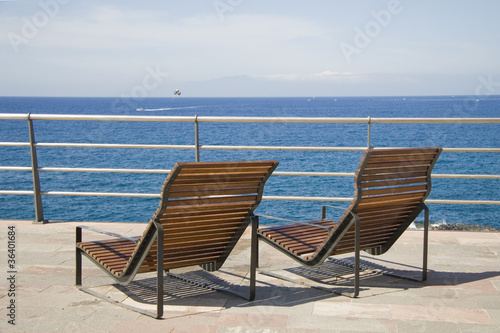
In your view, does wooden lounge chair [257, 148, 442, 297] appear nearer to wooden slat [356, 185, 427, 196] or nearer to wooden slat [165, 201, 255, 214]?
wooden slat [356, 185, 427, 196]

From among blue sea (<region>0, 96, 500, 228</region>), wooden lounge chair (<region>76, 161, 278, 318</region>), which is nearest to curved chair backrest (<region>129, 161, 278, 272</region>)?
wooden lounge chair (<region>76, 161, 278, 318</region>)

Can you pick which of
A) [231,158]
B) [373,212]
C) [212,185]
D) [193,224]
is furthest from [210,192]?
[231,158]

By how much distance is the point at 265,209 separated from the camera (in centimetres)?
3016

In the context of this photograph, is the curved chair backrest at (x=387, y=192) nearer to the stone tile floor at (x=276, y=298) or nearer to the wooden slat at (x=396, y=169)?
the wooden slat at (x=396, y=169)

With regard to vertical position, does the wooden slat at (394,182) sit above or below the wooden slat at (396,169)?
below

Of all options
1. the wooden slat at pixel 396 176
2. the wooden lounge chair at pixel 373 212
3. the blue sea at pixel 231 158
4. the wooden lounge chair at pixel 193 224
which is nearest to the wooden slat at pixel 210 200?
the wooden lounge chair at pixel 193 224

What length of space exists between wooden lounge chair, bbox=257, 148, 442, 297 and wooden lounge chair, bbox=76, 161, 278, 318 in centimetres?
42

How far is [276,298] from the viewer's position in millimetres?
4359

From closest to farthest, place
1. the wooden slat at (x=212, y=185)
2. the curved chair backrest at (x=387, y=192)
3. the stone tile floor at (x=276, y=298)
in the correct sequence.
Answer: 1. the stone tile floor at (x=276, y=298)
2. the wooden slat at (x=212, y=185)
3. the curved chair backrest at (x=387, y=192)

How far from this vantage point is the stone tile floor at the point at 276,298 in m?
3.77

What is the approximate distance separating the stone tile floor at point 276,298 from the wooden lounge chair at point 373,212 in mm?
297

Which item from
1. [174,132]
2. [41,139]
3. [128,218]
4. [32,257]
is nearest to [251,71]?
[174,132]

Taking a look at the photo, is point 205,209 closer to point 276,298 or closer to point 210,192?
point 210,192

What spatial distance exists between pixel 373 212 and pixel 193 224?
4.58 feet
